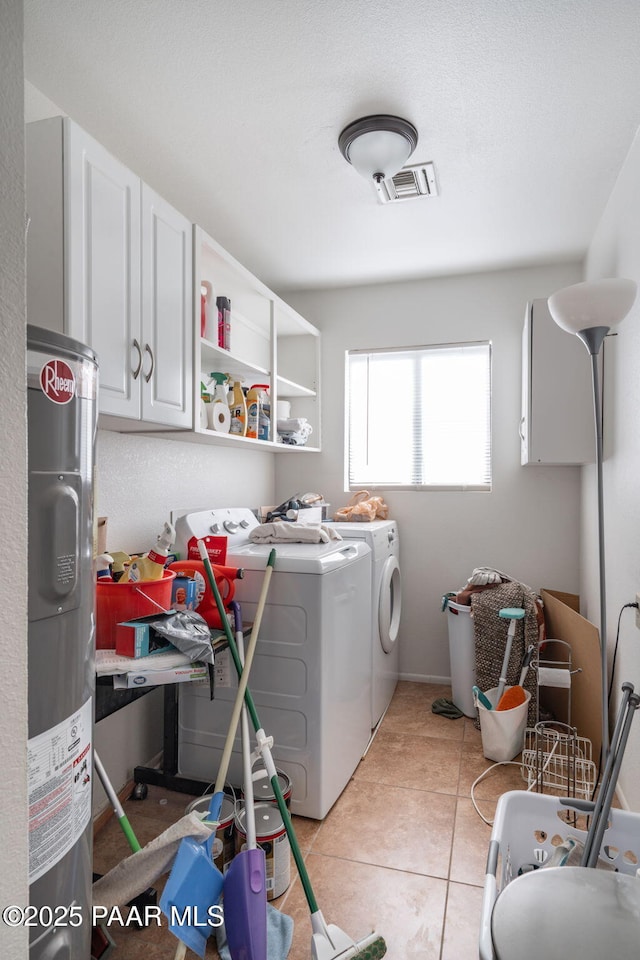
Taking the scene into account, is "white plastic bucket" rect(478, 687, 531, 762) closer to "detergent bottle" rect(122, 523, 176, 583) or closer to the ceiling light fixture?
"detergent bottle" rect(122, 523, 176, 583)

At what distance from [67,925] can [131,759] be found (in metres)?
1.26

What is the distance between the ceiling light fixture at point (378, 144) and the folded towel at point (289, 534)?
1.41 metres

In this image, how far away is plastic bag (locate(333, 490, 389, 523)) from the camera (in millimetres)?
3131

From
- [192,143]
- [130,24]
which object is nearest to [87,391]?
[130,24]

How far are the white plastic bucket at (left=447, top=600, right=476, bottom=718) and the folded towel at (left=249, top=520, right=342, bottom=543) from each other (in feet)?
3.20

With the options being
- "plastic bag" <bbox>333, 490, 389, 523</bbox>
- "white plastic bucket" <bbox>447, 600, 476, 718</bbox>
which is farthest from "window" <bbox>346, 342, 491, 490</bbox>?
"white plastic bucket" <bbox>447, 600, 476, 718</bbox>

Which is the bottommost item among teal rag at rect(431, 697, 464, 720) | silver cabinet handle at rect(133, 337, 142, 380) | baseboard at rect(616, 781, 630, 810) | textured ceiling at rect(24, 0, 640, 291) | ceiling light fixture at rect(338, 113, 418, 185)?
teal rag at rect(431, 697, 464, 720)

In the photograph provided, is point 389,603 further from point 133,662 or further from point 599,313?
point 599,313

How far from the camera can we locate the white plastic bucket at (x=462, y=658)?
287 centimetres

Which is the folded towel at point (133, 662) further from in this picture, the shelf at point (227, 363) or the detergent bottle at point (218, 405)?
the shelf at point (227, 363)

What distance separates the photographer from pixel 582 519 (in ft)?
9.98

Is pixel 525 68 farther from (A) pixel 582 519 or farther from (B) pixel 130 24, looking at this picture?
(A) pixel 582 519

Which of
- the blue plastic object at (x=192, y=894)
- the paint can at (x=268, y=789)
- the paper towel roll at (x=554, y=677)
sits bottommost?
the paint can at (x=268, y=789)

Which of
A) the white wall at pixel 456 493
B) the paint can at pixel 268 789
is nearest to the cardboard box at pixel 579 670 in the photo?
the white wall at pixel 456 493
